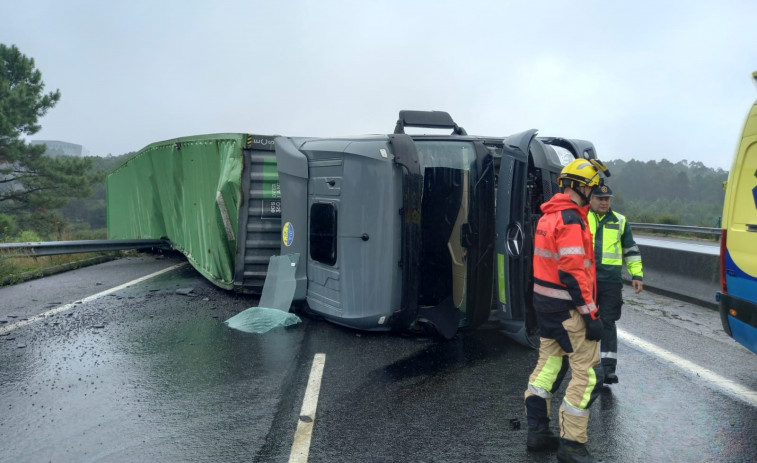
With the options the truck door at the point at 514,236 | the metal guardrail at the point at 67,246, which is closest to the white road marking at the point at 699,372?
the truck door at the point at 514,236

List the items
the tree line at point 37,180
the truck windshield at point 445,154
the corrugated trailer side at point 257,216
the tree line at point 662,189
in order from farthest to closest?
1. the tree line at point 662,189
2. the tree line at point 37,180
3. the corrugated trailer side at point 257,216
4. the truck windshield at point 445,154

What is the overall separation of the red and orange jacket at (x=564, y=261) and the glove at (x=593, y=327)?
3 centimetres

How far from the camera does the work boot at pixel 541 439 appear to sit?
3.41 metres

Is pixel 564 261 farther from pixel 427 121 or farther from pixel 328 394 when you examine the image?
pixel 427 121

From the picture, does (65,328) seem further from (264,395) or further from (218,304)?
(264,395)

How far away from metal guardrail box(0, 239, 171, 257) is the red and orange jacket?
33.3 ft

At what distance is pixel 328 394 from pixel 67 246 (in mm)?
9277

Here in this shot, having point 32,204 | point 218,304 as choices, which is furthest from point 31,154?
point 218,304

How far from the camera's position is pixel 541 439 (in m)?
3.41

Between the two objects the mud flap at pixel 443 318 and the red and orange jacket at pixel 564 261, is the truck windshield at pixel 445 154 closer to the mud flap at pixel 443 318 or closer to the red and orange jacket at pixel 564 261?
the mud flap at pixel 443 318

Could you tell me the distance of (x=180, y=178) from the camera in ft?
33.4

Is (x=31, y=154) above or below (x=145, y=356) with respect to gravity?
above

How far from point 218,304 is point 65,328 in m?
1.95

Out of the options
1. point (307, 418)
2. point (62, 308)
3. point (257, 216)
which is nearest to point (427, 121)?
point (257, 216)
